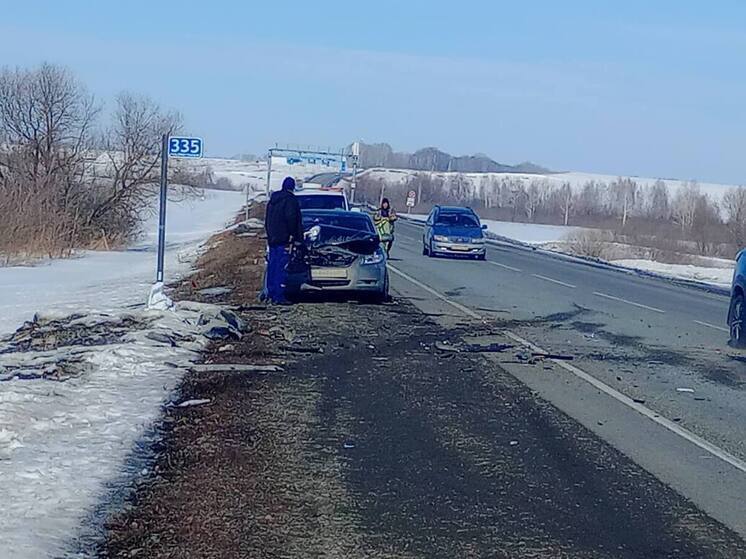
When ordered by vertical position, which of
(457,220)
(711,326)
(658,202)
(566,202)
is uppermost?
(457,220)

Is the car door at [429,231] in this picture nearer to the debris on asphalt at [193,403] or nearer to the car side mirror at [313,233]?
the car side mirror at [313,233]

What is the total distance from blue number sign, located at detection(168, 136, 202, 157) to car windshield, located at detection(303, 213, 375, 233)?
2.87m

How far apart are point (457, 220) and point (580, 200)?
115 m

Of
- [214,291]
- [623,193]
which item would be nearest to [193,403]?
[214,291]

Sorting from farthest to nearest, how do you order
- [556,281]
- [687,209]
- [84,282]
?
[687,209], [84,282], [556,281]

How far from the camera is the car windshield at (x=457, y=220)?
37406 millimetres

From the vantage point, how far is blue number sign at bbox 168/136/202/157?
16781 millimetres

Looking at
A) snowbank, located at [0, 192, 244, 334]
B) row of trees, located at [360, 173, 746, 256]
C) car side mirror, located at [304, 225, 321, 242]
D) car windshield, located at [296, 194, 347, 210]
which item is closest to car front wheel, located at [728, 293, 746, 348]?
car side mirror, located at [304, 225, 321, 242]

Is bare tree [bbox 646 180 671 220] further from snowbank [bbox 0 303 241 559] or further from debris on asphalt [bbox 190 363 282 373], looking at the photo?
snowbank [bbox 0 303 241 559]

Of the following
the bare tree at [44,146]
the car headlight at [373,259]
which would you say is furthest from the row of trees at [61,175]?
the car headlight at [373,259]

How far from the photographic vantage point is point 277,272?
59.8ft

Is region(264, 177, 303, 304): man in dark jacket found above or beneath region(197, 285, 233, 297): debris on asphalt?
above

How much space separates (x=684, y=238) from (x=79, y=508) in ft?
257

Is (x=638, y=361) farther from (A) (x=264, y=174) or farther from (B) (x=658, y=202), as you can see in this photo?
(A) (x=264, y=174)
